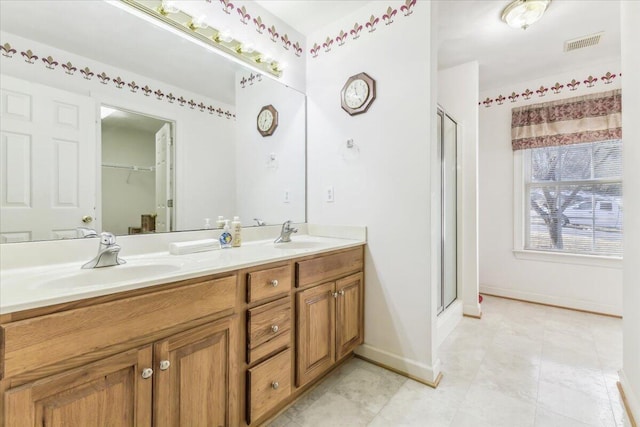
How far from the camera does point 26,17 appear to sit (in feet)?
3.83

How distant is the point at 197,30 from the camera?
1.67 meters

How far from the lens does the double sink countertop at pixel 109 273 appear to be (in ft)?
2.60

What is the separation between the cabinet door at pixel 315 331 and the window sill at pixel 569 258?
2.81 meters

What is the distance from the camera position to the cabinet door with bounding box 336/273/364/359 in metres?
1.79

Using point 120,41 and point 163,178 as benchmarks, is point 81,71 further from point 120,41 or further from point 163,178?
point 163,178

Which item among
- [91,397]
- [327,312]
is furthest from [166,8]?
[327,312]

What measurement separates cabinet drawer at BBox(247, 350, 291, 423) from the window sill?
3.18m

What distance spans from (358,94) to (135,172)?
149cm

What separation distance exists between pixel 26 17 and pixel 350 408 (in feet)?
7.66

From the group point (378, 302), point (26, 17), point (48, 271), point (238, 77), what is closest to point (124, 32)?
point (26, 17)

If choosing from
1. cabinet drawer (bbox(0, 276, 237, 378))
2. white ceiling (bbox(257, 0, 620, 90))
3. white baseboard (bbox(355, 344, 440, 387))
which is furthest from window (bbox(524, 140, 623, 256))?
cabinet drawer (bbox(0, 276, 237, 378))

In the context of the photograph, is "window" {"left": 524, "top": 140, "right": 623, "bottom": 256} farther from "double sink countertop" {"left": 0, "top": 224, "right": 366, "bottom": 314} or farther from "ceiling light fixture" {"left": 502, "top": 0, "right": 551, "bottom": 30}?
"double sink countertop" {"left": 0, "top": 224, "right": 366, "bottom": 314}

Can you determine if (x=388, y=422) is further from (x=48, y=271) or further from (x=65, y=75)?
(x=65, y=75)

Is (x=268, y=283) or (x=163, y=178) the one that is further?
(x=163, y=178)
